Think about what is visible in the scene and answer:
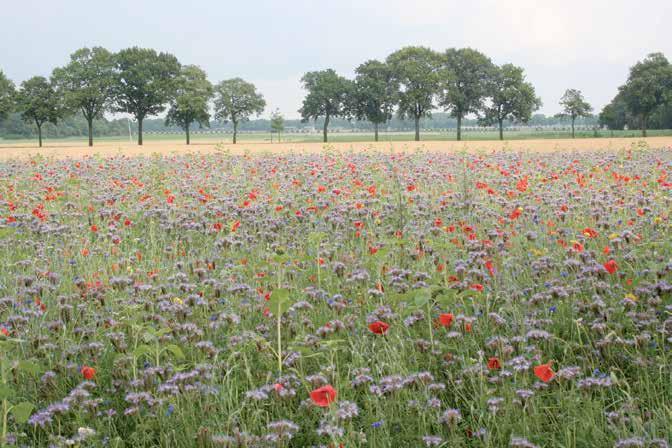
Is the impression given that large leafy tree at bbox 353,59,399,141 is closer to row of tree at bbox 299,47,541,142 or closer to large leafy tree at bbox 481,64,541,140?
row of tree at bbox 299,47,541,142

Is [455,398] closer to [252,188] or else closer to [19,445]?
[19,445]

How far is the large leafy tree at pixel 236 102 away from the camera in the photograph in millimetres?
121000

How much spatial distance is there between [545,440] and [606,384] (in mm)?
429

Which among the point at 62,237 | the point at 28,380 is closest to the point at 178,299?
the point at 28,380

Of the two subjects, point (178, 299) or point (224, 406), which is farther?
point (178, 299)

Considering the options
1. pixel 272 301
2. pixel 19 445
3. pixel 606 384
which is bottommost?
pixel 19 445

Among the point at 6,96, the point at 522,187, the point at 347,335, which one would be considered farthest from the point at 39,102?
the point at 347,335

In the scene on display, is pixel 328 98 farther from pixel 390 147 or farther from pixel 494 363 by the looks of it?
pixel 494 363

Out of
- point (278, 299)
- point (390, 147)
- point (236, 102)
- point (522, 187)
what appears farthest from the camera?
point (236, 102)

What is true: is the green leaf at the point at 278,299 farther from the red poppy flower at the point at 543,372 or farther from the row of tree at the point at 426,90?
the row of tree at the point at 426,90

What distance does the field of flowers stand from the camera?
3.19 m

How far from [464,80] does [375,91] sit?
51.1 ft

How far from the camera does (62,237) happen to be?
7.84 m

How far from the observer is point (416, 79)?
96125 millimetres
